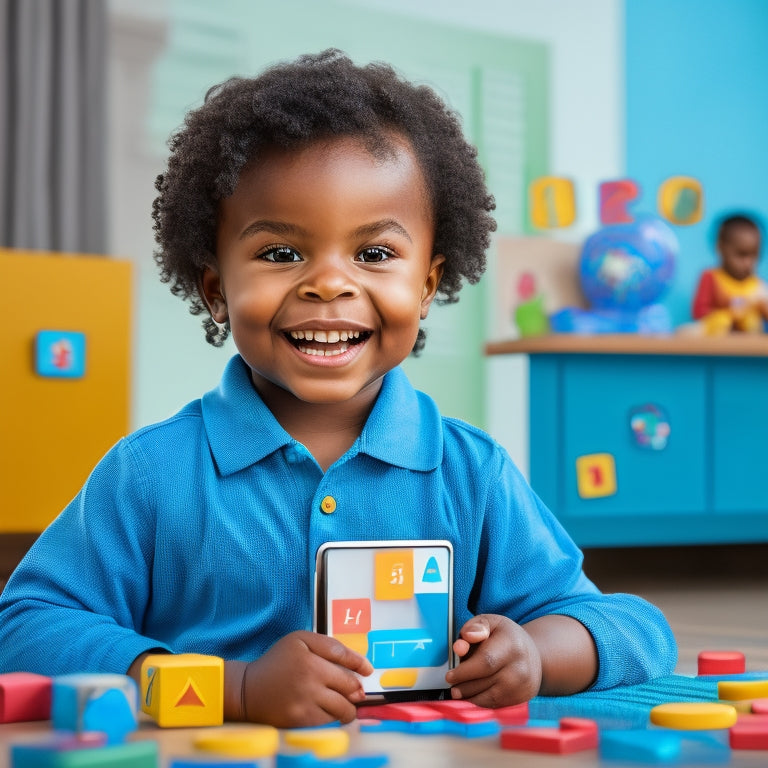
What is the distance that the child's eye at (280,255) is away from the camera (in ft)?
2.99

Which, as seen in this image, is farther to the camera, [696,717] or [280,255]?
[280,255]

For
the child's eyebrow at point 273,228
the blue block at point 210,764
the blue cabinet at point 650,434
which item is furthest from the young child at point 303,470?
the blue cabinet at point 650,434

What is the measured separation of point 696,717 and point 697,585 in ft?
5.79

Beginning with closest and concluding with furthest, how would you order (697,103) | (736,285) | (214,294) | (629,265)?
(214,294) → (629,265) → (736,285) → (697,103)

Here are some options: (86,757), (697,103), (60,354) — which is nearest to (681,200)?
(697,103)

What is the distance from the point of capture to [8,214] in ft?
9.93

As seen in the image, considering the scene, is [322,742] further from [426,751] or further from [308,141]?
[308,141]

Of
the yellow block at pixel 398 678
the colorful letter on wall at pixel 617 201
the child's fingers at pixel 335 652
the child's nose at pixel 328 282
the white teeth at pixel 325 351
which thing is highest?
the colorful letter on wall at pixel 617 201

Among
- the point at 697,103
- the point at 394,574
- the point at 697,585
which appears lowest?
the point at 697,585

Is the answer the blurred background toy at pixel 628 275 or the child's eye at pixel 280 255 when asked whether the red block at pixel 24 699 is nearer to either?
the child's eye at pixel 280 255

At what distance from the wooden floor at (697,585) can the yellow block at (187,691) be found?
0.55 meters

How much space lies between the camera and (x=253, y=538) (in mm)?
900

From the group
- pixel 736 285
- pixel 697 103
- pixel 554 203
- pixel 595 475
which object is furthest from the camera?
pixel 697 103

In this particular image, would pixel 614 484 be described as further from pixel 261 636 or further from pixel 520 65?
pixel 520 65
